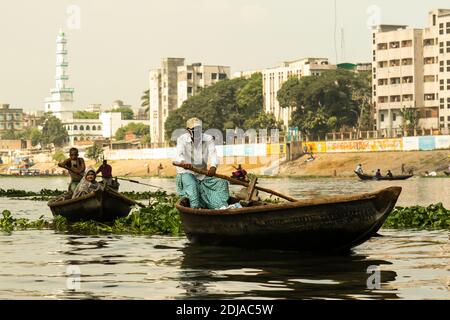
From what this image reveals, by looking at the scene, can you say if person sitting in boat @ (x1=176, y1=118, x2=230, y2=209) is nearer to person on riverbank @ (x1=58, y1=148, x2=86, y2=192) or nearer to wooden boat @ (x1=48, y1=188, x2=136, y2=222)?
wooden boat @ (x1=48, y1=188, x2=136, y2=222)

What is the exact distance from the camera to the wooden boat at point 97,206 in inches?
1020

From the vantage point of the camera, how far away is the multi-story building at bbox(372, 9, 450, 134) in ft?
401

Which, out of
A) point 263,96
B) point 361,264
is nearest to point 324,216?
point 361,264

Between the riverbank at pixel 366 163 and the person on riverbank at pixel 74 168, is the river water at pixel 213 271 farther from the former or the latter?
the riverbank at pixel 366 163

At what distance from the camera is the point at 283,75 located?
16450 cm

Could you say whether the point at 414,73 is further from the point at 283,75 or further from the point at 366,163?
the point at 283,75

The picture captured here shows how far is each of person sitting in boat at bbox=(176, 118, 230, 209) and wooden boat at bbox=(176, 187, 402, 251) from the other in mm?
690

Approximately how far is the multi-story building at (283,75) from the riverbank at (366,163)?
116 ft

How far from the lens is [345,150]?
118375 mm

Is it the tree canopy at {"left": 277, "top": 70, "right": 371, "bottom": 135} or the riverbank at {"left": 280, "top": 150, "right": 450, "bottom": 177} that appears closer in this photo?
the riverbank at {"left": 280, "top": 150, "right": 450, "bottom": 177}

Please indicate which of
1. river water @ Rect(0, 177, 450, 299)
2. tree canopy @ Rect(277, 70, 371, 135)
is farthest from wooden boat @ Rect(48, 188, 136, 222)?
tree canopy @ Rect(277, 70, 371, 135)

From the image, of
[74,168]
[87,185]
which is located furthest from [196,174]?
[74,168]

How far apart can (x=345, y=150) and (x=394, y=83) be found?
16288mm
